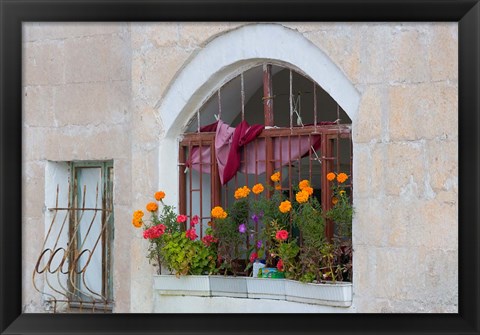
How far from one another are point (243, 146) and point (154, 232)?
3.06 feet

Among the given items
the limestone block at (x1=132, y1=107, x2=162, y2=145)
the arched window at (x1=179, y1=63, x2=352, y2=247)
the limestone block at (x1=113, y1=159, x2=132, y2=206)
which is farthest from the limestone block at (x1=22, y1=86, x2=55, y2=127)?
the arched window at (x1=179, y1=63, x2=352, y2=247)

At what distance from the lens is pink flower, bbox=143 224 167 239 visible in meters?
7.34

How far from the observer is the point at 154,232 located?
734 centimetres

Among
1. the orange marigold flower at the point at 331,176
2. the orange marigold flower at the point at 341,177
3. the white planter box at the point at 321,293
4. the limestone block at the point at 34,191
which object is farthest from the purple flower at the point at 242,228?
the limestone block at the point at 34,191

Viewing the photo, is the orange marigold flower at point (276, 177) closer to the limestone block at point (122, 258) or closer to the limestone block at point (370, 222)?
the limestone block at point (370, 222)

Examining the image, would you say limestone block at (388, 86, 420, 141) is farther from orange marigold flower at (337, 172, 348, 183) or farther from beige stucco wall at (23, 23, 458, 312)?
orange marigold flower at (337, 172, 348, 183)

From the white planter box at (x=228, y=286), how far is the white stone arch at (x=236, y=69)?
0.89 meters

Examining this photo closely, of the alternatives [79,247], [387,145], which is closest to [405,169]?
[387,145]

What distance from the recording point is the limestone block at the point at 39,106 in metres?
8.70

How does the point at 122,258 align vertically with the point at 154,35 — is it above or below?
below

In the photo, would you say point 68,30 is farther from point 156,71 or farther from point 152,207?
point 152,207

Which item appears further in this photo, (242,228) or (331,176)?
(242,228)
